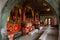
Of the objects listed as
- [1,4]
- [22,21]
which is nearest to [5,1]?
[1,4]

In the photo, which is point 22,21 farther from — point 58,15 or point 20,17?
point 58,15

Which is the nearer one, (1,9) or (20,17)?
(1,9)

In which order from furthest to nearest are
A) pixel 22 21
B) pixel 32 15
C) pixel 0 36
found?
pixel 32 15 → pixel 22 21 → pixel 0 36

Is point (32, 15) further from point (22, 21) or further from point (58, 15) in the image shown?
point (58, 15)

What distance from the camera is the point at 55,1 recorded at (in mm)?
3645

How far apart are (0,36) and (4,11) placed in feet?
1.94

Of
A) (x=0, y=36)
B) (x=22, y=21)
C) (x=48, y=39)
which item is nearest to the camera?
(x=0, y=36)

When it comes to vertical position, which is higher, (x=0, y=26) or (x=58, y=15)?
(x=58, y=15)

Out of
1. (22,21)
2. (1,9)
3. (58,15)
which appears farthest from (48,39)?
(22,21)

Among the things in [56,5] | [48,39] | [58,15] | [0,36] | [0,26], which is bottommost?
[48,39]

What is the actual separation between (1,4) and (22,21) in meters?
9.36

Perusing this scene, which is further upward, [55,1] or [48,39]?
[55,1]

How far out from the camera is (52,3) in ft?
11.7

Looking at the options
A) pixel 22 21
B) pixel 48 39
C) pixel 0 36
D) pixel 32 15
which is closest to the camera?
pixel 0 36
